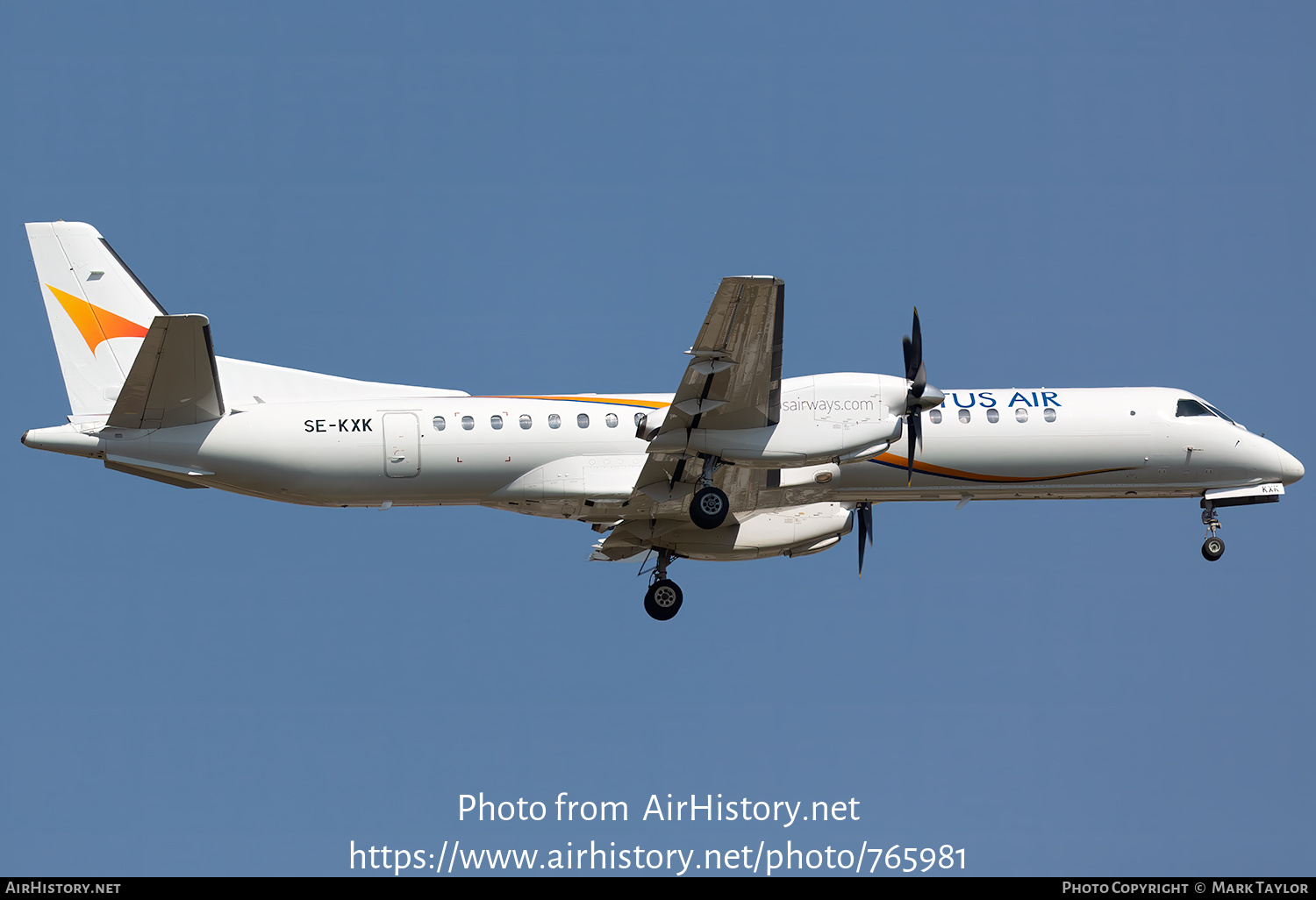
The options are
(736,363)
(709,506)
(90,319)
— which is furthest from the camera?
(90,319)

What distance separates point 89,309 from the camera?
83.4 feet

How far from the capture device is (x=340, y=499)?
81.6 ft

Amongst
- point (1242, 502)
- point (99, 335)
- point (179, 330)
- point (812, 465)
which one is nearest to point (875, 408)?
point (812, 465)

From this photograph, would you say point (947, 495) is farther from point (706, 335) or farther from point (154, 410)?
point (154, 410)

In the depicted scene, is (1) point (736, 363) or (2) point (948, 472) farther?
(2) point (948, 472)

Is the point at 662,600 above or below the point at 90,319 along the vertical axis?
below

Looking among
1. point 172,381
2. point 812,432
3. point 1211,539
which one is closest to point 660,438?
point 812,432

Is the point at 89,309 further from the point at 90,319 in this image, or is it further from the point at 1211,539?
the point at 1211,539

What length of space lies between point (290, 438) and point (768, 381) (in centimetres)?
844

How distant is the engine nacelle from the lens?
2334 cm

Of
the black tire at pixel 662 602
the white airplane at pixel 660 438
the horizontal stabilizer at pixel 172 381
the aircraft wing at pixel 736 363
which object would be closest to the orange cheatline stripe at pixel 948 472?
the white airplane at pixel 660 438

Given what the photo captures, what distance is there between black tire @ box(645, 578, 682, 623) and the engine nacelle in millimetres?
4595

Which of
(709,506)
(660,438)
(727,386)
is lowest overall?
(709,506)

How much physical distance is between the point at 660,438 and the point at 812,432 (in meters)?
2.55
